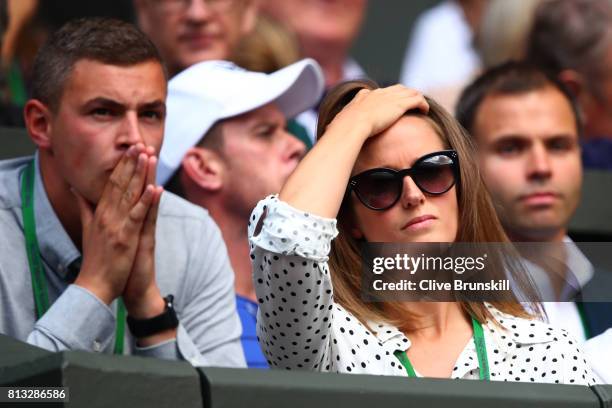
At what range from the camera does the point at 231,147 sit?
4969 mm

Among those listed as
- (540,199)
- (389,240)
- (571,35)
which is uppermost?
(571,35)

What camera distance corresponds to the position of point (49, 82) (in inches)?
161

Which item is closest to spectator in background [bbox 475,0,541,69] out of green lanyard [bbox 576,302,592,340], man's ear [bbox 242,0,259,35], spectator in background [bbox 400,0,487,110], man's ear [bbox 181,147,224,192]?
spectator in background [bbox 400,0,487,110]

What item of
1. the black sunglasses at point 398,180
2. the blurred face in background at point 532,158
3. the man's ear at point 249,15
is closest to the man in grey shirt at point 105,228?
the black sunglasses at point 398,180

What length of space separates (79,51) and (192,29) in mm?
1495

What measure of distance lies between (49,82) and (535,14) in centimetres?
278

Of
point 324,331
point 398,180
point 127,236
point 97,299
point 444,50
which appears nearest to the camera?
point 324,331

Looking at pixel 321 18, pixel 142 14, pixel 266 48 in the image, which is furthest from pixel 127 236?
pixel 321 18

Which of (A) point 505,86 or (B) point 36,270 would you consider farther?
(A) point 505,86

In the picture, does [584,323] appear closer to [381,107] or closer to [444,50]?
[381,107]

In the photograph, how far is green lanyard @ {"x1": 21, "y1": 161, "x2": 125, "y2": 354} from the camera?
384 cm

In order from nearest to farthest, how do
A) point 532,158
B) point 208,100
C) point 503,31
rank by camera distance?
point 208,100, point 532,158, point 503,31

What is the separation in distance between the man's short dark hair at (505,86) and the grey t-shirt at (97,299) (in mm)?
1375

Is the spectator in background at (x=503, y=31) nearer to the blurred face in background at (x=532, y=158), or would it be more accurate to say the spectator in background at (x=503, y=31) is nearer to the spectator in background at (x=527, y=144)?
the spectator in background at (x=527, y=144)
